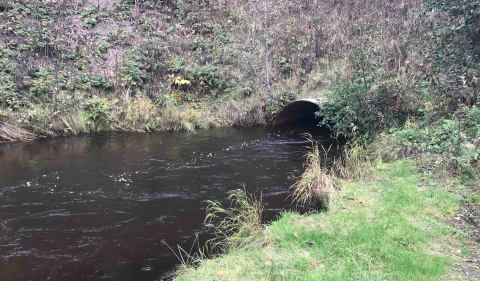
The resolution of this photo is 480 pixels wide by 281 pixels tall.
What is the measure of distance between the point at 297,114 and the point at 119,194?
1117 cm

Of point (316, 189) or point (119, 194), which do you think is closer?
point (316, 189)

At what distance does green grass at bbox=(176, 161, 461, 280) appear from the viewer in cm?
434

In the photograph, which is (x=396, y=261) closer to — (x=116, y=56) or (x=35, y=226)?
(x=35, y=226)

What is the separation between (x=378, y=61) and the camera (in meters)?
A: 12.6

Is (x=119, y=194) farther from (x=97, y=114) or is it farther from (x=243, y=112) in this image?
(x=243, y=112)

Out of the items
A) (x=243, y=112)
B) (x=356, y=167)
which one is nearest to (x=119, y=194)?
(x=356, y=167)

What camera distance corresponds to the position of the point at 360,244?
4965 mm

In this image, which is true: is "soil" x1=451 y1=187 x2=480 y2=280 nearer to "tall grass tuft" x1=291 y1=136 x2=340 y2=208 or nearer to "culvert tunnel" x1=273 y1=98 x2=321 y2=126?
"tall grass tuft" x1=291 y1=136 x2=340 y2=208

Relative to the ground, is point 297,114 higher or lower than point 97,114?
lower

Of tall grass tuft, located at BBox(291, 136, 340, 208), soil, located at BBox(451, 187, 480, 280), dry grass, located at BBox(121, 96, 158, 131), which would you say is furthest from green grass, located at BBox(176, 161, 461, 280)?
dry grass, located at BBox(121, 96, 158, 131)

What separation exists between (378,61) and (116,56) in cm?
1128

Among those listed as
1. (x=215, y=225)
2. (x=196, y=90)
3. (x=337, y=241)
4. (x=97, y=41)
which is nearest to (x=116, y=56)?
(x=97, y=41)

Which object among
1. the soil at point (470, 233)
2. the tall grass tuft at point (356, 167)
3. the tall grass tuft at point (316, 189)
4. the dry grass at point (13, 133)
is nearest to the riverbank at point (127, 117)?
the dry grass at point (13, 133)

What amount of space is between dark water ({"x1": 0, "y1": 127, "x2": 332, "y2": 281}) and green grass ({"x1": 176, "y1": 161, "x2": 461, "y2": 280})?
118 cm
